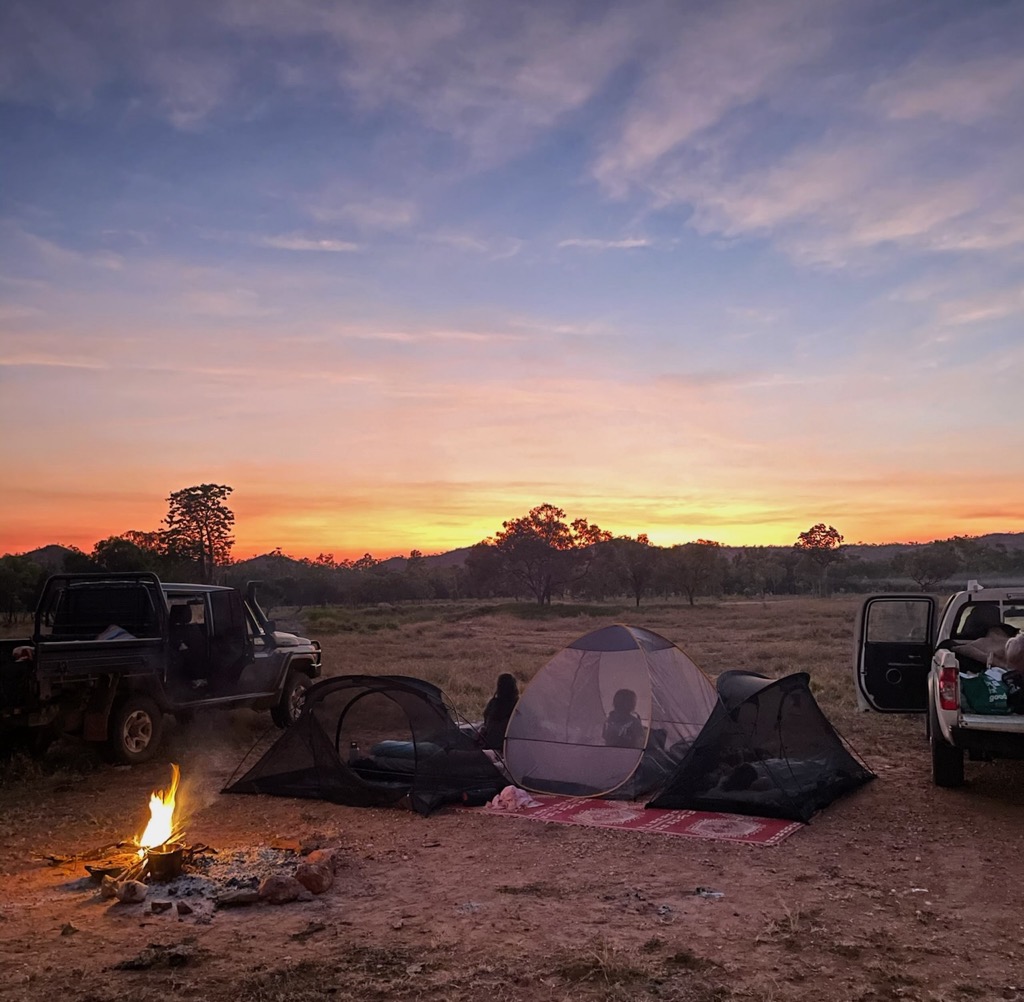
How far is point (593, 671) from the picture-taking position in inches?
441

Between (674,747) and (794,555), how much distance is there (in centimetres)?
10232

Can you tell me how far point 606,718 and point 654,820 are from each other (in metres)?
1.89

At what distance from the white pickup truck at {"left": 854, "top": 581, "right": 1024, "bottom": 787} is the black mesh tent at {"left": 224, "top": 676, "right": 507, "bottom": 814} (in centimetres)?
428

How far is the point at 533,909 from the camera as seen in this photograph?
21.3 feet

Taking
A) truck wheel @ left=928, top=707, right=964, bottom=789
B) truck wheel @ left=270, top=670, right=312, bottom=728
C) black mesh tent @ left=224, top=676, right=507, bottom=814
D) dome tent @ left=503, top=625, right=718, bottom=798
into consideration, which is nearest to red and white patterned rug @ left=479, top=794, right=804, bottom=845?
dome tent @ left=503, top=625, right=718, bottom=798

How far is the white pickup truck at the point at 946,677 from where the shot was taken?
8.80 m

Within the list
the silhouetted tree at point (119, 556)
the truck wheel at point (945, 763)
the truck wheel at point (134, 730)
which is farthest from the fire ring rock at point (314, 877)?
the silhouetted tree at point (119, 556)

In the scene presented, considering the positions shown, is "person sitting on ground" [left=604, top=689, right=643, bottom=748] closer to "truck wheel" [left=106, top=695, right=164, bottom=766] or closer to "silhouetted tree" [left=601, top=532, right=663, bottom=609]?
"truck wheel" [left=106, top=695, right=164, bottom=766]

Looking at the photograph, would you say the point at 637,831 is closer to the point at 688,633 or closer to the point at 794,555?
the point at 688,633

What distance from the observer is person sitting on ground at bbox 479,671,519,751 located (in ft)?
37.5

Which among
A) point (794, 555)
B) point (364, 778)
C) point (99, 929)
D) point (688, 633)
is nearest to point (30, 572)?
point (688, 633)

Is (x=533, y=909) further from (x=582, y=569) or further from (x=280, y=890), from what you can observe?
(x=582, y=569)

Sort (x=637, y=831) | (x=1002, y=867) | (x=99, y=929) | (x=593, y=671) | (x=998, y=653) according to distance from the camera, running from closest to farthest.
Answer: (x=99, y=929)
(x=1002, y=867)
(x=637, y=831)
(x=998, y=653)
(x=593, y=671)

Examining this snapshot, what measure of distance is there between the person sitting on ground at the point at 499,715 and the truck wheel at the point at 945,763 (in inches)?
173
